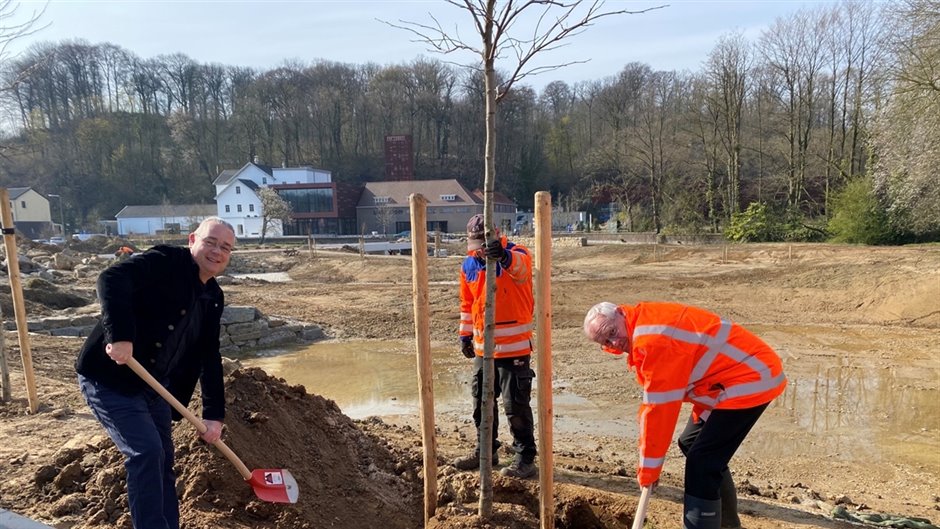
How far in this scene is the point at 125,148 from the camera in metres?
64.1

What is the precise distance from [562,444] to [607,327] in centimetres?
414

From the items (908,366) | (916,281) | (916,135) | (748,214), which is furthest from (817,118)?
(908,366)

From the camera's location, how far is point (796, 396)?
8406 mm

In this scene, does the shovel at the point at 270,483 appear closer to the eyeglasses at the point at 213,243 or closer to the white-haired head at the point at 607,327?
the eyeglasses at the point at 213,243

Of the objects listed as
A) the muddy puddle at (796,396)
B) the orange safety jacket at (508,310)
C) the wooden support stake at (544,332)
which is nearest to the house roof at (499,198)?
the muddy puddle at (796,396)

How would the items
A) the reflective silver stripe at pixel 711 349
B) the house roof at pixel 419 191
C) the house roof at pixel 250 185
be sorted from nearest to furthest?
the reflective silver stripe at pixel 711 349
the house roof at pixel 419 191
the house roof at pixel 250 185

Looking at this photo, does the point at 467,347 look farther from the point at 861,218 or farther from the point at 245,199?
the point at 245,199

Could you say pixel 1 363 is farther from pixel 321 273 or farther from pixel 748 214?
pixel 748 214

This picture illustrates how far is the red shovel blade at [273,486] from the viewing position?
336 cm

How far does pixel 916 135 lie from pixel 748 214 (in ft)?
50.0

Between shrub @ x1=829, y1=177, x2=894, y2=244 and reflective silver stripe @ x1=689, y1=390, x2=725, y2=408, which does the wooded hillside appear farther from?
reflective silver stripe @ x1=689, y1=390, x2=725, y2=408

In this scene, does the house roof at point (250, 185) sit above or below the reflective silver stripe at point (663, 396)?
above

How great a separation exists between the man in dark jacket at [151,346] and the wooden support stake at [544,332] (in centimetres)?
167

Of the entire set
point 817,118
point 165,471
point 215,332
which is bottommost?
point 165,471
